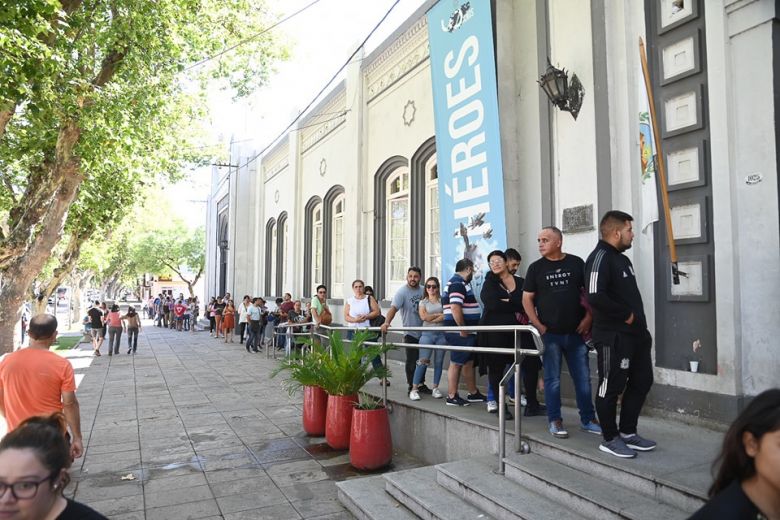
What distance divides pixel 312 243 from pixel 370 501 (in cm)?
1248

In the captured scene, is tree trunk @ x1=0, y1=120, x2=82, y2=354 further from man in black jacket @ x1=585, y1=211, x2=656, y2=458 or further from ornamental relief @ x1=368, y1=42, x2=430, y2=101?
man in black jacket @ x1=585, y1=211, x2=656, y2=458

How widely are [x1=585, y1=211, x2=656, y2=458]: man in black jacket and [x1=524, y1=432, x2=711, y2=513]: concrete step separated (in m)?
0.12

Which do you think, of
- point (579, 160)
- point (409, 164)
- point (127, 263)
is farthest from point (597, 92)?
point (127, 263)

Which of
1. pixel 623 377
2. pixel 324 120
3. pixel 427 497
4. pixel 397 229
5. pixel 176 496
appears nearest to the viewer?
pixel 623 377

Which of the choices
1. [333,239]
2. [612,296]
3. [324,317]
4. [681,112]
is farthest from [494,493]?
[333,239]

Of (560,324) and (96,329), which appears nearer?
(560,324)

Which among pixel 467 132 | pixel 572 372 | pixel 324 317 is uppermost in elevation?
pixel 467 132

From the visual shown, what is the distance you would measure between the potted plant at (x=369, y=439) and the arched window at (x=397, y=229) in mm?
5611

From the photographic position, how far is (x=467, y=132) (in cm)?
714

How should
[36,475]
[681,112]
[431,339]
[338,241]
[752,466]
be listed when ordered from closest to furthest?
[752,466]
[36,475]
[681,112]
[431,339]
[338,241]

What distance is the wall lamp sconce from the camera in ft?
20.1

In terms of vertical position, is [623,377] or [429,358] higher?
[623,377]

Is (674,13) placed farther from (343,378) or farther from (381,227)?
(381,227)

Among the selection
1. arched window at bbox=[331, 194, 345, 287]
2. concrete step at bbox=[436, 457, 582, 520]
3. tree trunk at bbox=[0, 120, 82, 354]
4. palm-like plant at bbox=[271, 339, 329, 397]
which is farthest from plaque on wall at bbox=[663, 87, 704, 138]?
tree trunk at bbox=[0, 120, 82, 354]
